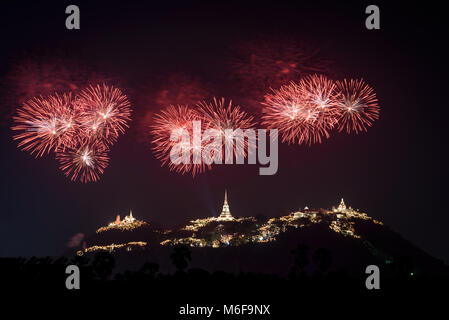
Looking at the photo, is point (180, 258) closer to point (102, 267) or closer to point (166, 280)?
point (166, 280)

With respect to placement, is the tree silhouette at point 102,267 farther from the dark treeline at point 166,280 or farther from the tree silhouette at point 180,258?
the tree silhouette at point 180,258

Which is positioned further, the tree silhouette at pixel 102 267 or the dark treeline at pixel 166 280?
the tree silhouette at pixel 102 267

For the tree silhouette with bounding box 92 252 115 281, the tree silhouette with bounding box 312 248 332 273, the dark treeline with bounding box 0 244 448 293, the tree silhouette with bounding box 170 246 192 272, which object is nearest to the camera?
the dark treeline with bounding box 0 244 448 293

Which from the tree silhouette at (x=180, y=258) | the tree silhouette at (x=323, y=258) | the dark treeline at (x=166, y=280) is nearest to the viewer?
the dark treeline at (x=166, y=280)

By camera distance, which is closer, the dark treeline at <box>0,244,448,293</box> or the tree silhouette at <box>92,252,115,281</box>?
the dark treeline at <box>0,244,448,293</box>

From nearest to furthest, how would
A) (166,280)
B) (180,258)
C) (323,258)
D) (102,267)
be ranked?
(166,280), (102,267), (180,258), (323,258)

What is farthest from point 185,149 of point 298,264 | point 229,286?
point 229,286

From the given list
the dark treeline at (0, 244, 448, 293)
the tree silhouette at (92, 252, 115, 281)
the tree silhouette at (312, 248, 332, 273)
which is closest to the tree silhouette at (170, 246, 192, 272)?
the dark treeline at (0, 244, 448, 293)

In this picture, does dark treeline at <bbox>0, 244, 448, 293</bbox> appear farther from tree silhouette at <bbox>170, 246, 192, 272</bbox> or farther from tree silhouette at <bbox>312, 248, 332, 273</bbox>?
tree silhouette at <bbox>312, 248, 332, 273</bbox>

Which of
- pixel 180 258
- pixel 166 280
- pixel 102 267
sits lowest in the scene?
pixel 166 280

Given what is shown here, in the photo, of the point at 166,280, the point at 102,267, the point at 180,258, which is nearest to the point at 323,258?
the point at 180,258

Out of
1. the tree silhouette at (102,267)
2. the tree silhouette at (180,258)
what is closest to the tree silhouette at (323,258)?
the tree silhouette at (180,258)
